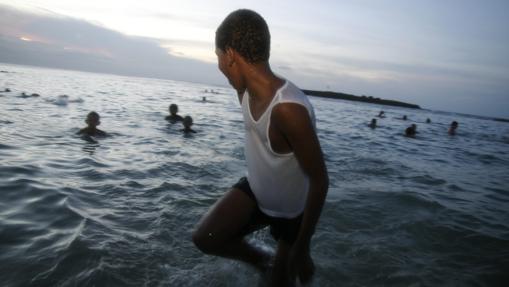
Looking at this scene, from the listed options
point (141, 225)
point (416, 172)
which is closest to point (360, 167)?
point (416, 172)

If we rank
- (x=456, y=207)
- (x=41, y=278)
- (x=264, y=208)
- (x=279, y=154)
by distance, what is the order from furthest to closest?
(x=456, y=207), (x=41, y=278), (x=264, y=208), (x=279, y=154)

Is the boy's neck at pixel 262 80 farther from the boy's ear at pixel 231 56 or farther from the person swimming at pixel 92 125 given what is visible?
the person swimming at pixel 92 125

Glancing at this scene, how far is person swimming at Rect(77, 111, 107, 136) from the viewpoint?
31.6ft

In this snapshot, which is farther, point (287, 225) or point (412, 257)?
point (412, 257)

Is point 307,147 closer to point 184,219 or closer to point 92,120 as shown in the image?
point 184,219

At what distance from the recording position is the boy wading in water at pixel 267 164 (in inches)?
82.7

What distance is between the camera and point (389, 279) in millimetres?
3619

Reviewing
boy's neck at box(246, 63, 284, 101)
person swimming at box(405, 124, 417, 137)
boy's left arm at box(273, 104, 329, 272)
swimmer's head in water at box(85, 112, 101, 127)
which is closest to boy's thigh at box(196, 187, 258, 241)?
boy's left arm at box(273, 104, 329, 272)

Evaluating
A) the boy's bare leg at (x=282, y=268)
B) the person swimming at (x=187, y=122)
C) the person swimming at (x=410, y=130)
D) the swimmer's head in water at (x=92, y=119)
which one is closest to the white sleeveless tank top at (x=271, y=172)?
the boy's bare leg at (x=282, y=268)

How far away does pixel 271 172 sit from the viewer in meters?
2.48

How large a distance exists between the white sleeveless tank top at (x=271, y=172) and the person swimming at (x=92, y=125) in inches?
320

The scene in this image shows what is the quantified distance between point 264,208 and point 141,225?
2201mm

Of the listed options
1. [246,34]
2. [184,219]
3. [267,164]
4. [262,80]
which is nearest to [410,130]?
[184,219]

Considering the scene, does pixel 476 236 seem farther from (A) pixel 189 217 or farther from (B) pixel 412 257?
(A) pixel 189 217
